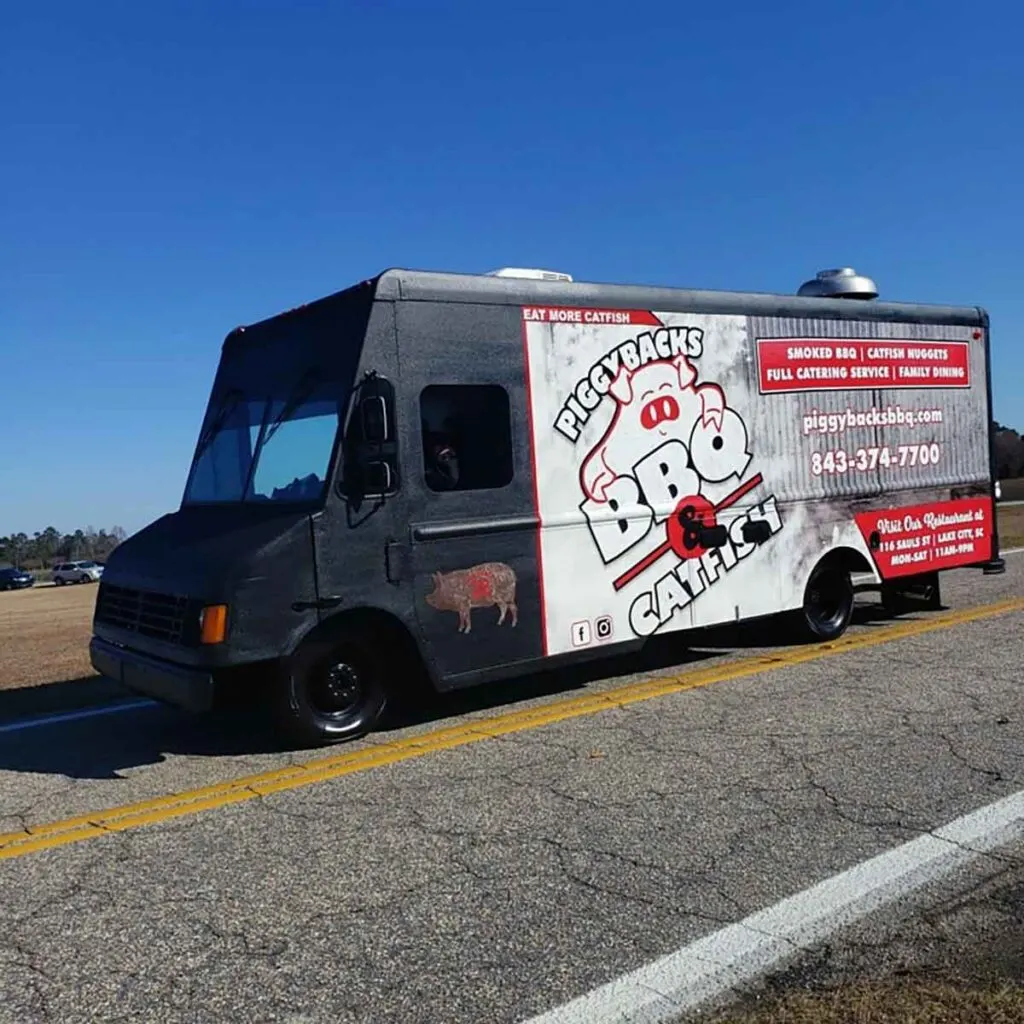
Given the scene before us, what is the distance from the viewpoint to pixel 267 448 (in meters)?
7.23

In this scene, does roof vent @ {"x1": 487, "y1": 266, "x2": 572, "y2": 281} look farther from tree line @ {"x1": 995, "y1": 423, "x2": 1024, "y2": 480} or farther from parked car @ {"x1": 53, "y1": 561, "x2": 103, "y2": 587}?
tree line @ {"x1": 995, "y1": 423, "x2": 1024, "y2": 480}

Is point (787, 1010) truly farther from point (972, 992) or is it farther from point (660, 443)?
point (660, 443)

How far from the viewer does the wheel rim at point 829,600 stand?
9.88 m

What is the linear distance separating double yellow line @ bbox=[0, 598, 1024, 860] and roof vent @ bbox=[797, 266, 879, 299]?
3177mm

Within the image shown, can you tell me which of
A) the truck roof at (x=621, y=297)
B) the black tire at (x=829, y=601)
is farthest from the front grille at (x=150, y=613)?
the black tire at (x=829, y=601)

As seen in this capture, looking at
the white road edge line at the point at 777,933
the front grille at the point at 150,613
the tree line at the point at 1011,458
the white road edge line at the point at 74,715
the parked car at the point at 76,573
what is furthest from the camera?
the tree line at the point at 1011,458

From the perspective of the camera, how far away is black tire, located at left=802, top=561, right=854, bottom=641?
9.80 m

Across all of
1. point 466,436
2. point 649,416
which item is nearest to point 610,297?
point 649,416

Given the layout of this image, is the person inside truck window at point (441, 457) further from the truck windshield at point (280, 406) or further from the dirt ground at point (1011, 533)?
the dirt ground at point (1011, 533)

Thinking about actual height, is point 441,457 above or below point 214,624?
above

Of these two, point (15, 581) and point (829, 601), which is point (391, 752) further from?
point (15, 581)

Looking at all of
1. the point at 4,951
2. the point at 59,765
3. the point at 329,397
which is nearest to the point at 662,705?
the point at 329,397

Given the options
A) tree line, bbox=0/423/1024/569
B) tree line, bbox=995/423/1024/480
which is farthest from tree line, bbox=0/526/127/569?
tree line, bbox=995/423/1024/480

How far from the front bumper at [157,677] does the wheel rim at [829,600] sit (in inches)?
226
